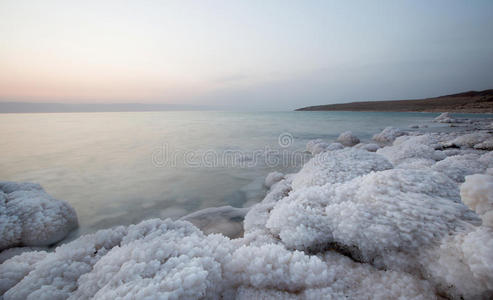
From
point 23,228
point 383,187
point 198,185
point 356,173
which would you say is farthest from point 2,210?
point 356,173

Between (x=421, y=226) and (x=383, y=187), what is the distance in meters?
0.35

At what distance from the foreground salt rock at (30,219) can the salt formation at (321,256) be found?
103 centimetres

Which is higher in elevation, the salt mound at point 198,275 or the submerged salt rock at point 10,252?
the salt mound at point 198,275

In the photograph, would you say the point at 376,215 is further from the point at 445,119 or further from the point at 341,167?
the point at 445,119

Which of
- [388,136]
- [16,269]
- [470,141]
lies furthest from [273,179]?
[388,136]

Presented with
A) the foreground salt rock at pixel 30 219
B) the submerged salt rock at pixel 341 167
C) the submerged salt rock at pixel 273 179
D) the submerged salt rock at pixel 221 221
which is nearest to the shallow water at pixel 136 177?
the submerged salt rock at pixel 273 179

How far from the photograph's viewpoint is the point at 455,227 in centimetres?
108

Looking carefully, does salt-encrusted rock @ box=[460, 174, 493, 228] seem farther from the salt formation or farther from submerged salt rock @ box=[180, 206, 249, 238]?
submerged salt rock @ box=[180, 206, 249, 238]

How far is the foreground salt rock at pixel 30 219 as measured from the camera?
6.73ft

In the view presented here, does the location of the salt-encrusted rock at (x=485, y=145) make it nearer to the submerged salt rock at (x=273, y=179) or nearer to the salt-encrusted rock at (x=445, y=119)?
the submerged salt rock at (x=273, y=179)

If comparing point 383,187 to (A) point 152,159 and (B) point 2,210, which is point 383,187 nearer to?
(B) point 2,210

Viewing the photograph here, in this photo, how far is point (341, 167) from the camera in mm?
2400

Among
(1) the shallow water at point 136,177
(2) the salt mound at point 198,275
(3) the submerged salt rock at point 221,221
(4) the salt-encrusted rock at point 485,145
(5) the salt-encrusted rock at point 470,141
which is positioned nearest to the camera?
(2) the salt mound at point 198,275

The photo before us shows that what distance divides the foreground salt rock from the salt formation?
1032 millimetres
